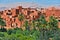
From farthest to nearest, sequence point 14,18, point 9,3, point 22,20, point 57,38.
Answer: point 9,3 → point 14,18 → point 22,20 → point 57,38

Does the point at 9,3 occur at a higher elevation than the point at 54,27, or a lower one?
lower

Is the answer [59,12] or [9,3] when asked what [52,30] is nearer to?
[59,12]

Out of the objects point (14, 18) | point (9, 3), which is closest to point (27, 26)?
point (14, 18)

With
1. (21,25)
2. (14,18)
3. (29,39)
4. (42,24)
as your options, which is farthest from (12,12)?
(29,39)

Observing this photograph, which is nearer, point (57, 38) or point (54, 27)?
point (57, 38)

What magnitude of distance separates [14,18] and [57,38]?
3106 centimetres

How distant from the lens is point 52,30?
54.0m

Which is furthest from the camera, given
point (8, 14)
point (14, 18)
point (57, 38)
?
point (8, 14)

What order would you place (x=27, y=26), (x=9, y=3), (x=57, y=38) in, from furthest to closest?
(x=9, y=3) → (x=27, y=26) → (x=57, y=38)

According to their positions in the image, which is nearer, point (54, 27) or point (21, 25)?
point (54, 27)

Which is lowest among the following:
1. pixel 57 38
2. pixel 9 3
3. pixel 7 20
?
pixel 9 3

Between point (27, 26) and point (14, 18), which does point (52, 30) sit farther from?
point (14, 18)

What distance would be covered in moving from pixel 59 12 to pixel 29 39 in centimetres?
3227

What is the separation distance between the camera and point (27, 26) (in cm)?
6166
